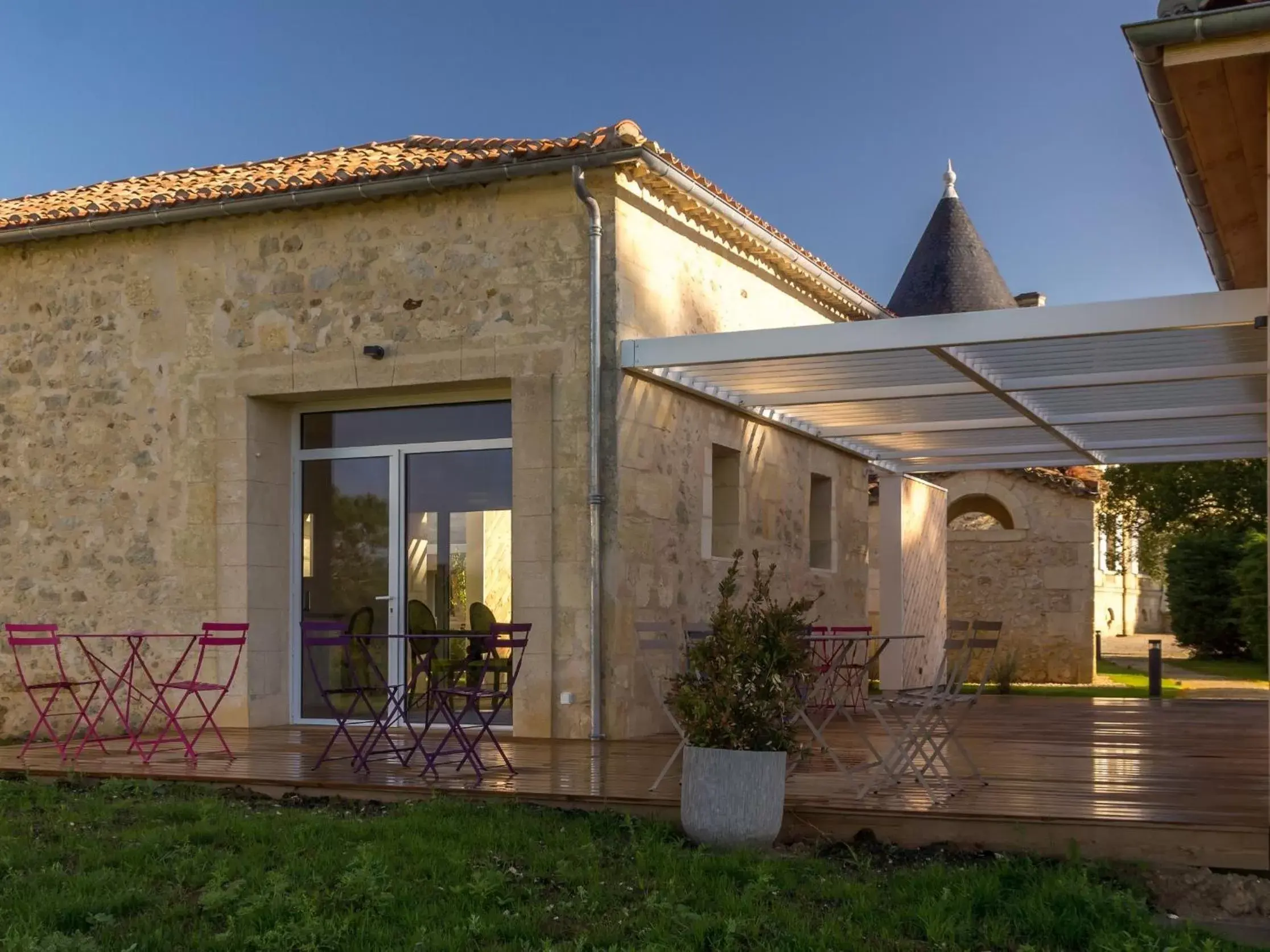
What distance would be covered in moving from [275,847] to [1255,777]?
4.59m

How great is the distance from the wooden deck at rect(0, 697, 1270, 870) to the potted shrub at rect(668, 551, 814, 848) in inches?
14.9

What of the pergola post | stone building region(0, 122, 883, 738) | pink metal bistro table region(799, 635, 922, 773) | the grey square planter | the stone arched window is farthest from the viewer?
the stone arched window

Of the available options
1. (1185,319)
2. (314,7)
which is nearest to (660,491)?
(1185,319)

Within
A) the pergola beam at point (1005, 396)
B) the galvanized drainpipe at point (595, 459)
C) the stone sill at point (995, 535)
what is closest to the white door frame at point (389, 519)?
the galvanized drainpipe at point (595, 459)

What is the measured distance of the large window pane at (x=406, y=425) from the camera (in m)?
9.53

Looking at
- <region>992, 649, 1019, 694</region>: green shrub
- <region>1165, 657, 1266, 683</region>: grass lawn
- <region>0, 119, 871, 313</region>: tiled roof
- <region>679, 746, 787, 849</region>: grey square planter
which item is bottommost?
<region>1165, 657, 1266, 683</region>: grass lawn

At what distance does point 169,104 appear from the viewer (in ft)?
94.2

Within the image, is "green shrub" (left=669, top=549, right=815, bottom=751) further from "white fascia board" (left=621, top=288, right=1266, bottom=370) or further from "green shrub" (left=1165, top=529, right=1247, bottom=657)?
"green shrub" (left=1165, top=529, right=1247, bottom=657)

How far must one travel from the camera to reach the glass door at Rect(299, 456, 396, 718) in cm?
977

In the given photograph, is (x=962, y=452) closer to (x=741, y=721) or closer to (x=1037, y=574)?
(x=1037, y=574)

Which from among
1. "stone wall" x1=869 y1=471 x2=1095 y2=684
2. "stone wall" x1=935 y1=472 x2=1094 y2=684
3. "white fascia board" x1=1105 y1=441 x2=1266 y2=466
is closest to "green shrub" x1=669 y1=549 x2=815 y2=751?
"white fascia board" x1=1105 y1=441 x2=1266 y2=466

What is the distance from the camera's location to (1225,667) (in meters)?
24.0

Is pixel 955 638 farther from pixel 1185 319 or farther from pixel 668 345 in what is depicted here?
pixel 668 345

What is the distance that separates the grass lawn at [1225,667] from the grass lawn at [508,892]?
57.3ft
